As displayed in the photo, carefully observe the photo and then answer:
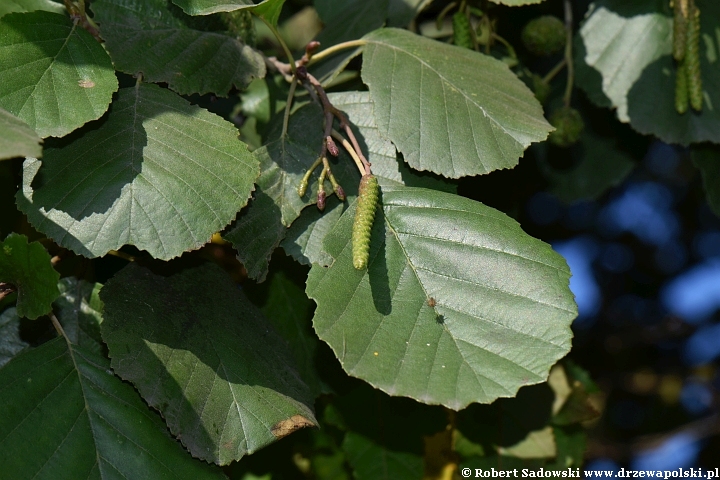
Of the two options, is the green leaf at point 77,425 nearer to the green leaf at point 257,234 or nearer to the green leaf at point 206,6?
the green leaf at point 257,234

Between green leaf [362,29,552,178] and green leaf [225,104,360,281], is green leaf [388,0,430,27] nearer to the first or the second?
green leaf [362,29,552,178]

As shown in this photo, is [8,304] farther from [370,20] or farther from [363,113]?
[370,20]

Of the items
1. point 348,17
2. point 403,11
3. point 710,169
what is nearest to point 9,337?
point 348,17

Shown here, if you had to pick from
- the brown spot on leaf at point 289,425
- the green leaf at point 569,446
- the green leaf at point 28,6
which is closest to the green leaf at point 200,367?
the brown spot on leaf at point 289,425

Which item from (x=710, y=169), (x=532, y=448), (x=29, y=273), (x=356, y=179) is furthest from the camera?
(x=710, y=169)

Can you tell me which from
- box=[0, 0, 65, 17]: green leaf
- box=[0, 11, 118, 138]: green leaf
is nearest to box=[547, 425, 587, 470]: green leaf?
box=[0, 11, 118, 138]: green leaf

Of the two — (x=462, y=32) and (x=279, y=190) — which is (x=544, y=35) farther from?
(x=279, y=190)

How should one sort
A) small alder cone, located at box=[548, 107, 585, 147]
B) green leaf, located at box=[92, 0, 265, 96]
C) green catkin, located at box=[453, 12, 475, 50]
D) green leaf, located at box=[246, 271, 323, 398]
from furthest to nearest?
small alder cone, located at box=[548, 107, 585, 147]
green catkin, located at box=[453, 12, 475, 50]
green leaf, located at box=[246, 271, 323, 398]
green leaf, located at box=[92, 0, 265, 96]
